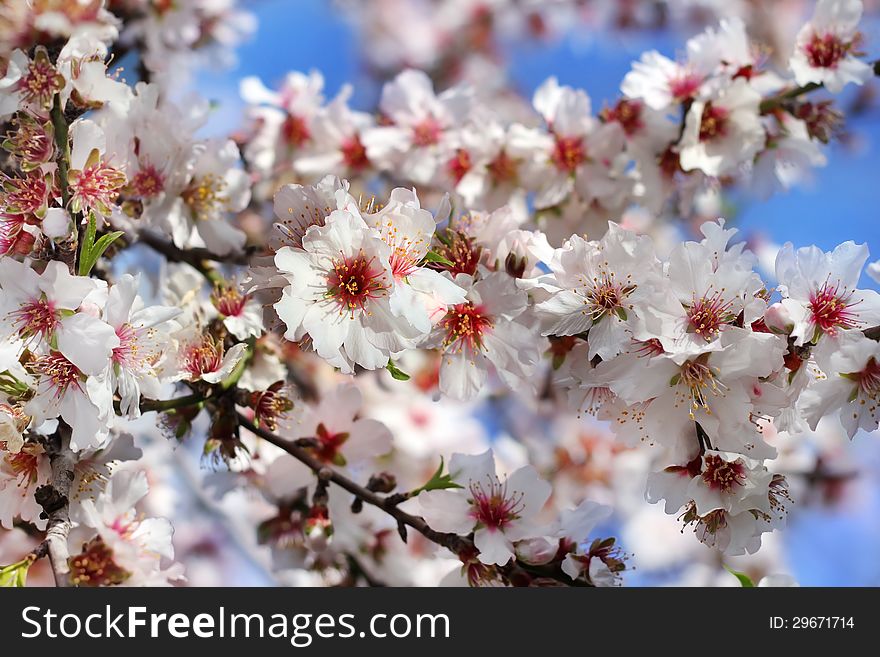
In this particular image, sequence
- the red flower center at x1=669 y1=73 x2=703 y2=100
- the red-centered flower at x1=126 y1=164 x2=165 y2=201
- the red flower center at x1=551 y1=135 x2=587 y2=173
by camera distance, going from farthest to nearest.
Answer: the red flower center at x1=551 y1=135 x2=587 y2=173 < the red flower center at x1=669 y1=73 x2=703 y2=100 < the red-centered flower at x1=126 y1=164 x2=165 y2=201

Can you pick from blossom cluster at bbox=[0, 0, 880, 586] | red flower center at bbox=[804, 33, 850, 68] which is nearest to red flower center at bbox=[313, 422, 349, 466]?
blossom cluster at bbox=[0, 0, 880, 586]

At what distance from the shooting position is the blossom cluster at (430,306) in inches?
50.1

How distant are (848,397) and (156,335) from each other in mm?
1136

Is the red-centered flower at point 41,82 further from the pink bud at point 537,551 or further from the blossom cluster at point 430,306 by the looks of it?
the pink bud at point 537,551

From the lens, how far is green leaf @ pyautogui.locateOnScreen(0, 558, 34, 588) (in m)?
1.33

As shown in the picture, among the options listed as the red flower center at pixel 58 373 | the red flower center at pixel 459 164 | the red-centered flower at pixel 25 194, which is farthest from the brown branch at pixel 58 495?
the red flower center at pixel 459 164

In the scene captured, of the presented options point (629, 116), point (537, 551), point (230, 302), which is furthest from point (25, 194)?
point (629, 116)

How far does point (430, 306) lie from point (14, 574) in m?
0.81

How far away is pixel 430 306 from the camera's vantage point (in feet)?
4.33

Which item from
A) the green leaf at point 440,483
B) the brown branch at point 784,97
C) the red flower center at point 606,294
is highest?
the brown branch at point 784,97

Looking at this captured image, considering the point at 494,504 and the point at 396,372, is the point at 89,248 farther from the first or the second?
the point at 494,504

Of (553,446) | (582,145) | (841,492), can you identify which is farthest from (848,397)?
(841,492)

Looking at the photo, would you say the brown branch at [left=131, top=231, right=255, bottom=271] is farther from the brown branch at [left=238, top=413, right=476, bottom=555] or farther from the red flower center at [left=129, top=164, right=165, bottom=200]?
the brown branch at [left=238, top=413, right=476, bottom=555]

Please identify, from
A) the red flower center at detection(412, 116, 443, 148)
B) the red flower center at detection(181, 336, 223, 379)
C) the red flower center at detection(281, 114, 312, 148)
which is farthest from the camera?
the red flower center at detection(281, 114, 312, 148)
